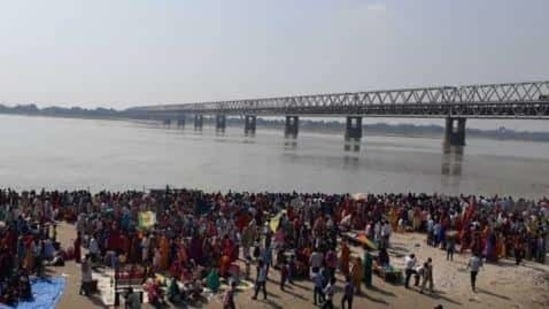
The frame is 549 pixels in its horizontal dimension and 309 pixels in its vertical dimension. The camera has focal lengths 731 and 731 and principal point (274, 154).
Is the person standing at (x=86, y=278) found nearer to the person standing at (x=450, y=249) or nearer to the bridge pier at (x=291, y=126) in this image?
the person standing at (x=450, y=249)

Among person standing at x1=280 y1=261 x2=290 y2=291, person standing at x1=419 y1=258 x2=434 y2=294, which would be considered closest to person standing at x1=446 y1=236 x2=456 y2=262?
person standing at x1=419 y1=258 x2=434 y2=294

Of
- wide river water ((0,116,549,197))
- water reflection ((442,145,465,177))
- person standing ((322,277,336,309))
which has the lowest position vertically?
wide river water ((0,116,549,197))

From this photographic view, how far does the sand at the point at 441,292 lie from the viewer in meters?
16.4

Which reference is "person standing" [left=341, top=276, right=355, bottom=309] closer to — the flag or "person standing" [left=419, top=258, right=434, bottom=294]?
"person standing" [left=419, top=258, right=434, bottom=294]

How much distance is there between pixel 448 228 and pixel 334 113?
13397cm

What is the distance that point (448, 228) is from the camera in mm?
24703

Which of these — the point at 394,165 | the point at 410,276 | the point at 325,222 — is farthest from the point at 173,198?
the point at 394,165

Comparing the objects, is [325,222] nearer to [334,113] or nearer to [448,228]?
[448,228]

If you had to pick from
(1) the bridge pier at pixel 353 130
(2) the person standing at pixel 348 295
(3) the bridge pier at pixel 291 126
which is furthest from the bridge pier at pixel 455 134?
(2) the person standing at pixel 348 295

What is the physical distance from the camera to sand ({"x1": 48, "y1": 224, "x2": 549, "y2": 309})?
16.4 metres

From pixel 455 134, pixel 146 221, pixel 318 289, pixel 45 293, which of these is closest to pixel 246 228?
pixel 146 221

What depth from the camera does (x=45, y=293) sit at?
53.3ft

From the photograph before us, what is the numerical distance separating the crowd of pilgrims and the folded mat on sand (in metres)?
0.48

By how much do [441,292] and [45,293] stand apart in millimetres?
9415
